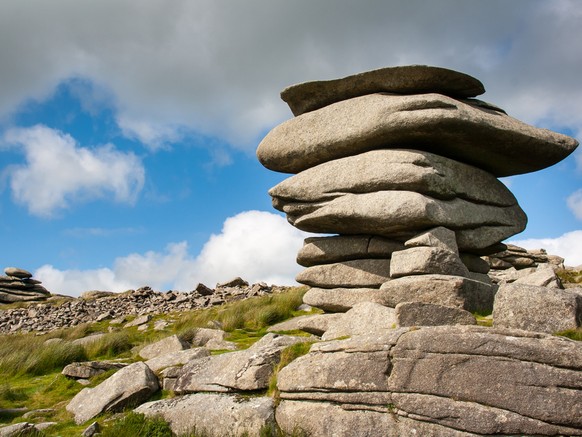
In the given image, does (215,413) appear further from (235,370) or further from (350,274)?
(350,274)

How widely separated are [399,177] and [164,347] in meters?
9.16

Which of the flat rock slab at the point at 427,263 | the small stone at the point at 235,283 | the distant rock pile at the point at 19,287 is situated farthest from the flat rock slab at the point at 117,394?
the distant rock pile at the point at 19,287

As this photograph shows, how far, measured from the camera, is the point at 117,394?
12297mm

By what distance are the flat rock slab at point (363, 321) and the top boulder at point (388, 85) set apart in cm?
718

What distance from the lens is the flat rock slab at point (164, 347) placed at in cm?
1700

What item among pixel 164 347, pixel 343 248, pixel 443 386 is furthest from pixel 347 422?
pixel 164 347

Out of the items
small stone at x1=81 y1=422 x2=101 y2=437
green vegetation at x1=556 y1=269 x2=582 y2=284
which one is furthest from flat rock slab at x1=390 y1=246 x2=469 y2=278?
green vegetation at x1=556 y1=269 x2=582 y2=284

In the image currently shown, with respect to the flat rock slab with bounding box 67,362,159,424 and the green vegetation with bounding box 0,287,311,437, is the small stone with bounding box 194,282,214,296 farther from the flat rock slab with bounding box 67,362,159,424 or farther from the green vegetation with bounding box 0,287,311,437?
the flat rock slab with bounding box 67,362,159,424

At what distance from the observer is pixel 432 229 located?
14.7 m

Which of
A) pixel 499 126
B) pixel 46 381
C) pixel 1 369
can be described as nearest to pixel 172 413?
pixel 46 381

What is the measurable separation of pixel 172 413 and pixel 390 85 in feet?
37.0

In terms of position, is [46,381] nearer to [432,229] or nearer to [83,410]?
[83,410]

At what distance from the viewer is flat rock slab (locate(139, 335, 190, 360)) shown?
669 inches

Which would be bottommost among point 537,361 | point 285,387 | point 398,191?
point 285,387
